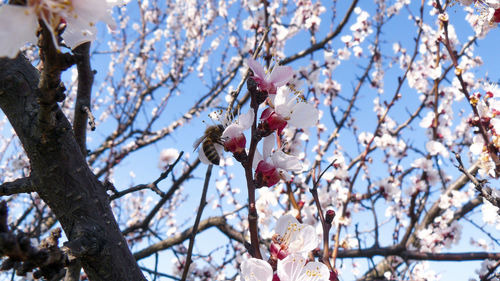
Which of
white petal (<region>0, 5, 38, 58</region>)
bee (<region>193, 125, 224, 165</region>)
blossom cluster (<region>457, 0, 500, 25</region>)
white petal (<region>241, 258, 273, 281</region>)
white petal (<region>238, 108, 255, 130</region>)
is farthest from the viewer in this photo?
blossom cluster (<region>457, 0, 500, 25</region>)

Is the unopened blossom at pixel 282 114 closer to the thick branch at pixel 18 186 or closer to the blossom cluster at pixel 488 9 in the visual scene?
the thick branch at pixel 18 186

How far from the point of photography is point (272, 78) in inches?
42.2

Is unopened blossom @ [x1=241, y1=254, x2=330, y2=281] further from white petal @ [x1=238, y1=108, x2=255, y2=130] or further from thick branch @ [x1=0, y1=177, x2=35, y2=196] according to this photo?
thick branch @ [x1=0, y1=177, x2=35, y2=196]

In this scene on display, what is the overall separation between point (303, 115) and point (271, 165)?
0.61ft

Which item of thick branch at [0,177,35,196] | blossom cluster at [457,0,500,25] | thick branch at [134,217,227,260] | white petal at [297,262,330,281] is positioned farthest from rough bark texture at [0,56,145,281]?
thick branch at [134,217,227,260]

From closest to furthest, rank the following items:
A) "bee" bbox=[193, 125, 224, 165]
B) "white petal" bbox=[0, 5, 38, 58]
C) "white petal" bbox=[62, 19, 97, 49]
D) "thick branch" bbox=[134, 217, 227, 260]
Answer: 1. "white petal" bbox=[0, 5, 38, 58]
2. "white petal" bbox=[62, 19, 97, 49]
3. "bee" bbox=[193, 125, 224, 165]
4. "thick branch" bbox=[134, 217, 227, 260]

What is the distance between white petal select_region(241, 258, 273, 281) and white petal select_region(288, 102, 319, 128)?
16.5 inches

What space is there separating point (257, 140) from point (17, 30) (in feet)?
1.98

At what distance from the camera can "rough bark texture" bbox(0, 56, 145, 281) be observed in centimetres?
102

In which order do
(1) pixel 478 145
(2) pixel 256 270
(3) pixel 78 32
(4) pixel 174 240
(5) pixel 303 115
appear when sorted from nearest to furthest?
(3) pixel 78 32, (2) pixel 256 270, (5) pixel 303 115, (1) pixel 478 145, (4) pixel 174 240

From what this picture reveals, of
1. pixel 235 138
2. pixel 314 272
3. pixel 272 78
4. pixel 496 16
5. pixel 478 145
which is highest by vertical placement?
pixel 496 16

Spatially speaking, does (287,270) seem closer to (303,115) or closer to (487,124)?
(303,115)

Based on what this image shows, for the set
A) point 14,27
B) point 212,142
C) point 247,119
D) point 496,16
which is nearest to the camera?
point 14,27

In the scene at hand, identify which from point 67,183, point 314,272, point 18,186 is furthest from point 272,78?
point 18,186
